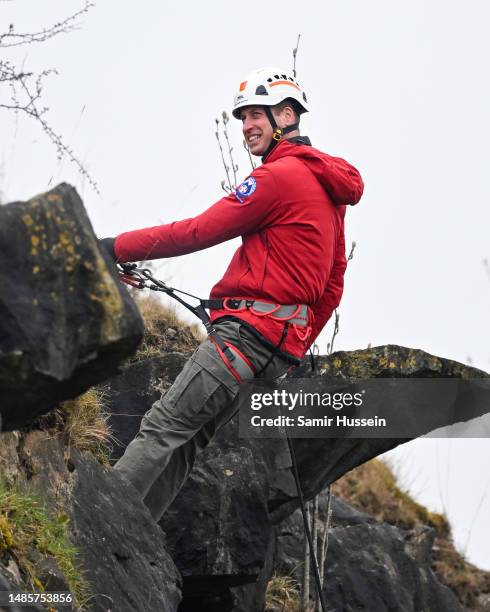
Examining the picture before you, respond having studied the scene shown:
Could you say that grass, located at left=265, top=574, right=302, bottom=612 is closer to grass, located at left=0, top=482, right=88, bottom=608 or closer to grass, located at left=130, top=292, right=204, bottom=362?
grass, located at left=130, top=292, right=204, bottom=362

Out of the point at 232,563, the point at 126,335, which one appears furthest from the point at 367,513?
the point at 126,335

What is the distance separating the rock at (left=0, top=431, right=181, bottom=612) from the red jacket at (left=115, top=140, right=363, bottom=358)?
1.38m

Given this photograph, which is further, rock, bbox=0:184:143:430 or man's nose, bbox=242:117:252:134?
man's nose, bbox=242:117:252:134

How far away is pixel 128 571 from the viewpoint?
252 inches

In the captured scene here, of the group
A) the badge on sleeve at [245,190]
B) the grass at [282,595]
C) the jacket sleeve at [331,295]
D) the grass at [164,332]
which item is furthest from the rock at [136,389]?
the grass at [282,595]

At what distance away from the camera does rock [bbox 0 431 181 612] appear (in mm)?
6164

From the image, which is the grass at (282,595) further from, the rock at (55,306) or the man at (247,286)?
the rock at (55,306)

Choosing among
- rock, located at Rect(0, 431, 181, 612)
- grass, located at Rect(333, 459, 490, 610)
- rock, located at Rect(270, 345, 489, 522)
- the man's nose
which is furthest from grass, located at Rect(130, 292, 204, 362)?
grass, located at Rect(333, 459, 490, 610)

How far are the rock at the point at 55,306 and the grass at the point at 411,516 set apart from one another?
959cm

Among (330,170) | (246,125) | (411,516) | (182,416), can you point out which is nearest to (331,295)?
(330,170)

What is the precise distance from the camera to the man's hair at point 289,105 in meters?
8.16

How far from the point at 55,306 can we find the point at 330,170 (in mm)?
3777

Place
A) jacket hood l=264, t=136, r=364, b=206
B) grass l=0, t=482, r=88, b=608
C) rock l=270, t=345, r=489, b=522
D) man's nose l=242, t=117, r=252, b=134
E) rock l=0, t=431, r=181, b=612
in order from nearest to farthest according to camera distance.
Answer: grass l=0, t=482, r=88, b=608
rock l=0, t=431, r=181, b=612
jacket hood l=264, t=136, r=364, b=206
man's nose l=242, t=117, r=252, b=134
rock l=270, t=345, r=489, b=522

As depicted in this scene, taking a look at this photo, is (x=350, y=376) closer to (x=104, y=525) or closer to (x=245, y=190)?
(x=245, y=190)
